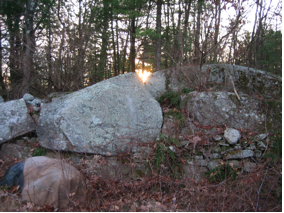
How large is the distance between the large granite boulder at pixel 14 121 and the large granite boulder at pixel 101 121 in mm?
509

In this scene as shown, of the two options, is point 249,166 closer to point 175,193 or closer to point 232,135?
point 232,135

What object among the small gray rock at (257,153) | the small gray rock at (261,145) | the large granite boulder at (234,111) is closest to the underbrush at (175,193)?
the small gray rock at (257,153)

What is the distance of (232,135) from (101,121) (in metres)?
3.01

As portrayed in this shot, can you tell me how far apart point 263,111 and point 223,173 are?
1.96 metres

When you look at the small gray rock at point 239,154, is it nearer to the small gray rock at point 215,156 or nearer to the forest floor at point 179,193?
the small gray rock at point 215,156

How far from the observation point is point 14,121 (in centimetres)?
507

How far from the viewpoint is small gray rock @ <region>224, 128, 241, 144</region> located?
439 centimetres

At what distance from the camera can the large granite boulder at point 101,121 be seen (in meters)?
4.59

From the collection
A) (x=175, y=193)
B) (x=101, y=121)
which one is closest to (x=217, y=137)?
(x=175, y=193)

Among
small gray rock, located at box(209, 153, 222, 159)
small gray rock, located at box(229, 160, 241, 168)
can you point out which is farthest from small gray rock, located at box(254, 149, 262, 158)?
small gray rock, located at box(209, 153, 222, 159)

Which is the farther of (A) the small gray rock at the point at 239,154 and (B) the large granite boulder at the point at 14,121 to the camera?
(B) the large granite boulder at the point at 14,121

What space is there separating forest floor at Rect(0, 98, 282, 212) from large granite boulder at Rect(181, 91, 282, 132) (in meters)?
0.81

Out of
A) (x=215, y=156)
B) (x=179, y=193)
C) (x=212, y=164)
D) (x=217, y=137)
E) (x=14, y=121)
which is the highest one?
(x=14, y=121)

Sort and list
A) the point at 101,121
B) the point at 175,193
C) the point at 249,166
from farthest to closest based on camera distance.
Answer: the point at 101,121
the point at 249,166
the point at 175,193
